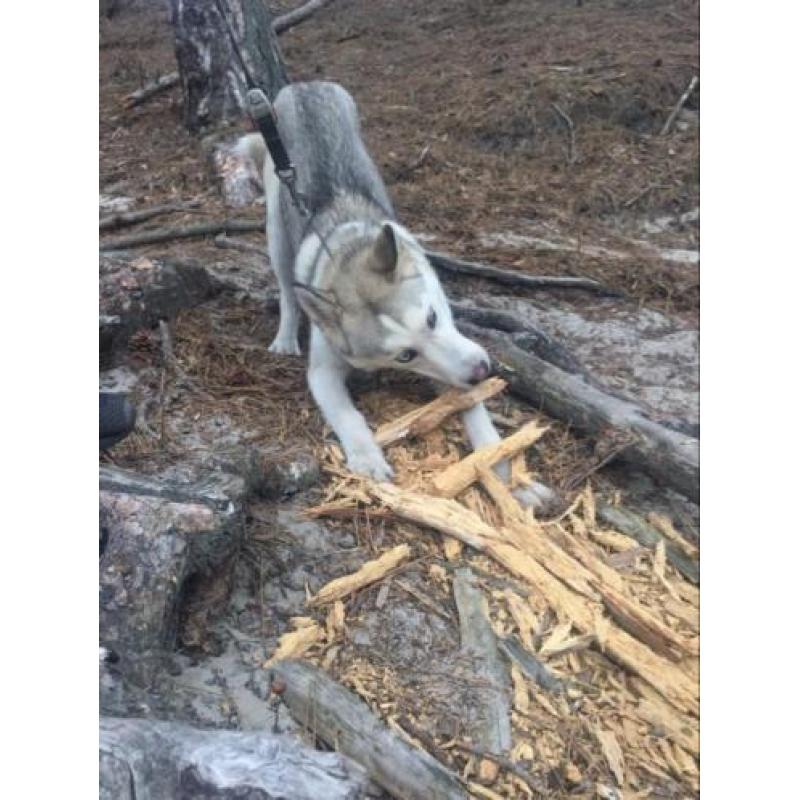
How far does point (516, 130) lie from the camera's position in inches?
253

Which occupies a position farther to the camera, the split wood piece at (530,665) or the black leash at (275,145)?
the black leash at (275,145)

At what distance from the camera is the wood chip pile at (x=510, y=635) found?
212 cm

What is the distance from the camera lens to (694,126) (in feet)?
17.6

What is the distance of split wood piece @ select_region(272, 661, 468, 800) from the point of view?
2.01 m

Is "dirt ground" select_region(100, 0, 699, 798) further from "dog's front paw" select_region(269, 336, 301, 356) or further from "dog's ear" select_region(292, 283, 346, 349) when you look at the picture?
"dog's ear" select_region(292, 283, 346, 349)

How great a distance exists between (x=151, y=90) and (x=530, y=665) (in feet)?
22.0

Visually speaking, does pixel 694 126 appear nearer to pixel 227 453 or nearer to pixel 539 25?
pixel 539 25

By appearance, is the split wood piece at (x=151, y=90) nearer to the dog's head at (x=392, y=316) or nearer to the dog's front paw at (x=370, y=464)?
the dog's head at (x=392, y=316)

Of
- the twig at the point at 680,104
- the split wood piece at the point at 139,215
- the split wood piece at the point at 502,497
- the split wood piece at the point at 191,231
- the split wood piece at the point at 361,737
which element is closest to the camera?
the split wood piece at the point at 361,737

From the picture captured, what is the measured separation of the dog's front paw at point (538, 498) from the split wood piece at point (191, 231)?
295cm

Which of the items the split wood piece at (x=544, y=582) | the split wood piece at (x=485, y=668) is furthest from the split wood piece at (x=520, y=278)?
the split wood piece at (x=485, y=668)

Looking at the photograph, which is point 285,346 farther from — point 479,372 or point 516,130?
point 516,130
